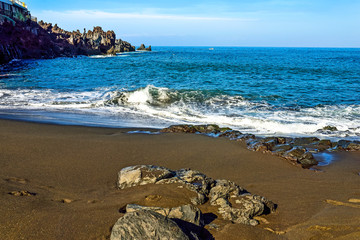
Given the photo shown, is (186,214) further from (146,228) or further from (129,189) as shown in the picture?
(129,189)

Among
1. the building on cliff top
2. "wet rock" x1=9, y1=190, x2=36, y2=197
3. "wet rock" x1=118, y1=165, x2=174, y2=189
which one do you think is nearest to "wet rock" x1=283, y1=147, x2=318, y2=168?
"wet rock" x1=118, y1=165, x2=174, y2=189

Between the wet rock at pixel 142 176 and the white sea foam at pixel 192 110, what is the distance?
16.6ft

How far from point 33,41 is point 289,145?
53.6m

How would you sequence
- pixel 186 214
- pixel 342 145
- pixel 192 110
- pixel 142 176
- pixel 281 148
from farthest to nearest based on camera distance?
pixel 192 110
pixel 342 145
pixel 281 148
pixel 142 176
pixel 186 214

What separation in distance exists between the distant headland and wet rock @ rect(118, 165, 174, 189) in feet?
104

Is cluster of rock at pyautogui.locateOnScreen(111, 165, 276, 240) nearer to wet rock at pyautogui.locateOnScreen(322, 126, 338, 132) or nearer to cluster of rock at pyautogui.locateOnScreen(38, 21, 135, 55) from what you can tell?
wet rock at pyautogui.locateOnScreen(322, 126, 338, 132)

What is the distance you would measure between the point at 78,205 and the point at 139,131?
→ 182 inches

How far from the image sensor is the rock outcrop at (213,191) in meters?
3.46

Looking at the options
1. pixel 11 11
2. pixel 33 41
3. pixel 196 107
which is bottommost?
pixel 196 107

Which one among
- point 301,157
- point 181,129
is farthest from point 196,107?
point 301,157

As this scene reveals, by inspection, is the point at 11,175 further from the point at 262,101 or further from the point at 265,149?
the point at 262,101

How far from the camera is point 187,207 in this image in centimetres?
309

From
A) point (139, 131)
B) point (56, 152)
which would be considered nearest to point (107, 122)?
point (139, 131)

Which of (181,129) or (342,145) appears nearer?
(342,145)
